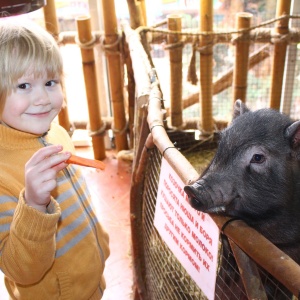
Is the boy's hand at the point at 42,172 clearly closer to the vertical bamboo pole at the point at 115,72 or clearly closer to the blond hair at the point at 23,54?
the blond hair at the point at 23,54

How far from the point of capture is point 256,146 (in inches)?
49.7

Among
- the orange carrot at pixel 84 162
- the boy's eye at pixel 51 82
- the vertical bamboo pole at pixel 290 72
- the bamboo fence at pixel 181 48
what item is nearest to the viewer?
the orange carrot at pixel 84 162

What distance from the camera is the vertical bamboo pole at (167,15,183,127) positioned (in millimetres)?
2863

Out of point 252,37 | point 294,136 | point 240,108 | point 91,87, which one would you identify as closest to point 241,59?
point 252,37

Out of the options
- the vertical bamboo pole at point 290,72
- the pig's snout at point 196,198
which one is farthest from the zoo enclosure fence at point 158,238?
the vertical bamboo pole at point 290,72

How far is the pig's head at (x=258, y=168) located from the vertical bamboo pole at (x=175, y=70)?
1.67 metres

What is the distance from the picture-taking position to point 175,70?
2982 mm

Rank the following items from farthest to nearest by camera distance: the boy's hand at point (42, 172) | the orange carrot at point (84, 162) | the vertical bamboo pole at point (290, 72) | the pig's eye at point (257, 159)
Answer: the vertical bamboo pole at point (290, 72), the pig's eye at point (257, 159), the orange carrot at point (84, 162), the boy's hand at point (42, 172)

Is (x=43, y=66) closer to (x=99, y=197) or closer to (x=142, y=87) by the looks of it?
(x=142, y=87)

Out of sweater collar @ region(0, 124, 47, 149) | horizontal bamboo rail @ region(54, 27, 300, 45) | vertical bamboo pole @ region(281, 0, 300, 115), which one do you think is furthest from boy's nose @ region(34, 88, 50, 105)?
vertical bamboo pole @ region(281, 0, 300, 115)

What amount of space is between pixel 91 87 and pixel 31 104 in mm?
2031

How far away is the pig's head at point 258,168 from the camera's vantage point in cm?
122

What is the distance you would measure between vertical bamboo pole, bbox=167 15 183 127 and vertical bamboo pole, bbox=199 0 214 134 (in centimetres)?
15

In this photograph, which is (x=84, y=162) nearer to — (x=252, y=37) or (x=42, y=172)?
(x=42, y=172)
